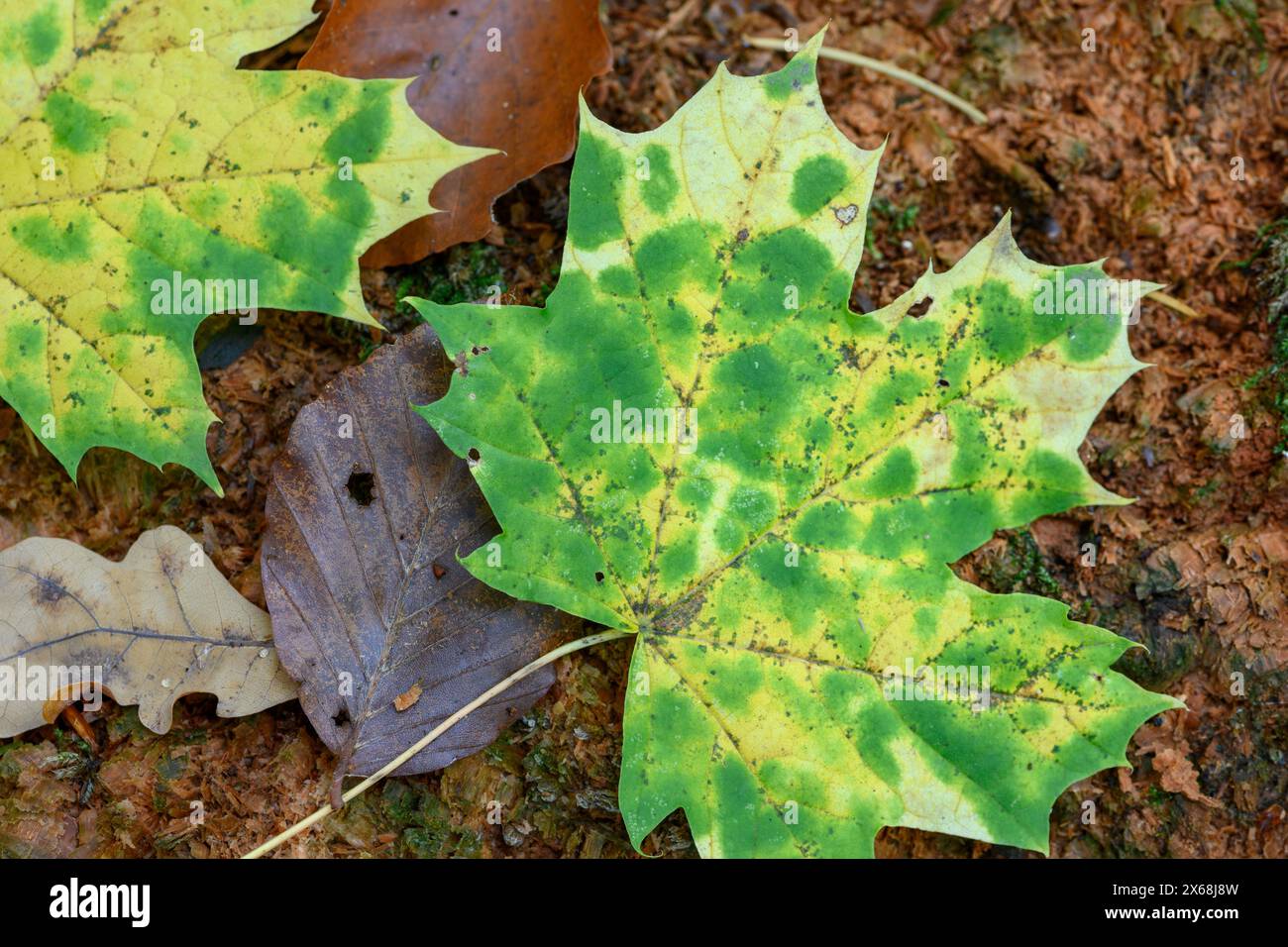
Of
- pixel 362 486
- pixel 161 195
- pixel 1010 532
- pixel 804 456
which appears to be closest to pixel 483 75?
pixel 161 195

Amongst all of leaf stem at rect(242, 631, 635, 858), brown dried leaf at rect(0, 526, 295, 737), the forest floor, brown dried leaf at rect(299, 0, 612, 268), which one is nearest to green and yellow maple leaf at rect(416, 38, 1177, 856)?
leaf stem at rect(242, 631, 635, 858)

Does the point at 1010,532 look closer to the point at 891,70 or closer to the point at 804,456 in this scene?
the point at 804,456

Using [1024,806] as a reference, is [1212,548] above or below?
above

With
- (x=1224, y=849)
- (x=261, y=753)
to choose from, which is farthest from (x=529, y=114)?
(x=1224, y=849)

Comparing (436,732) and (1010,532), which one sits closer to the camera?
(436,732)

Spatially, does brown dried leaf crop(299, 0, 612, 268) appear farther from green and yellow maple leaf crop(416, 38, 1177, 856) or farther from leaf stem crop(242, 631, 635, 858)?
leaf stem crop(242, 631, 635, 858)

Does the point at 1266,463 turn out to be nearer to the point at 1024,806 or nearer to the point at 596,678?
the point at 1024,806

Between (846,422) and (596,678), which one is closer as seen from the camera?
(846,422)
